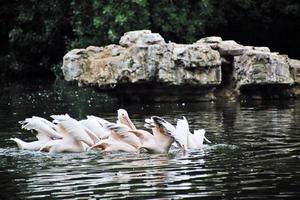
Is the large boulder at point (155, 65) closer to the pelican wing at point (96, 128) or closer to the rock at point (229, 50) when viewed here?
the rock at point (229, 50)

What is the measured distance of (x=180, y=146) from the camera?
1204 centimetres

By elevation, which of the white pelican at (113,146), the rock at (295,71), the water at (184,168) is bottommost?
the water at (184,168)

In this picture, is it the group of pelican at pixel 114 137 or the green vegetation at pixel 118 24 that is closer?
the group of pelican at pixel 114 137

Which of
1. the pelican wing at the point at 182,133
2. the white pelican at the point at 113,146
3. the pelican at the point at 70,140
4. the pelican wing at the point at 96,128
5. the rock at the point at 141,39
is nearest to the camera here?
the pelican wing at the point at 182,133

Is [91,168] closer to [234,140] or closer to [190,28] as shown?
[234,140]

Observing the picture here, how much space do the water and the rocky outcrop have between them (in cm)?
403

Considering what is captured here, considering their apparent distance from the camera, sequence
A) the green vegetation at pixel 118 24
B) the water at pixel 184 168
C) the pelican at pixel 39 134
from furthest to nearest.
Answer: the green vegetation at pixel 118 24 → the pelican at pixel 39 134 → the water at pixel 184 168

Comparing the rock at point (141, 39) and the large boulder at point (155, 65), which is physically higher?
the rock at point (141, 39)

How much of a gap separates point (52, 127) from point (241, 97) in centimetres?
1114

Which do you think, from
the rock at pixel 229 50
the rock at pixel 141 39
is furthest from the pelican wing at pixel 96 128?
the rock at pixel 229 50

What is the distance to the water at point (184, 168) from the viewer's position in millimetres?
8820

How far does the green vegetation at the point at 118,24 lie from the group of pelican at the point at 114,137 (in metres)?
15.9

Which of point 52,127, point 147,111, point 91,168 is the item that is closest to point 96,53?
point 147,111

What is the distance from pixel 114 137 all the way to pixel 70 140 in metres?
0.67
